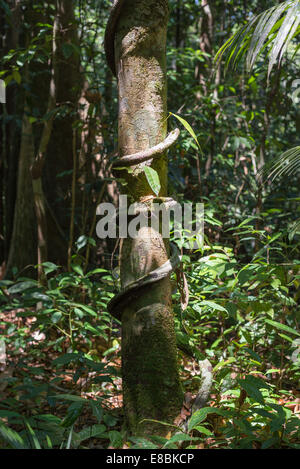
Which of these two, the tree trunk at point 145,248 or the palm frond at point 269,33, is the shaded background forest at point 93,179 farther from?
the palm frond at point 269,33

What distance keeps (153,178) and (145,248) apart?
0.80 ft

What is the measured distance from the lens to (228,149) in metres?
4.64

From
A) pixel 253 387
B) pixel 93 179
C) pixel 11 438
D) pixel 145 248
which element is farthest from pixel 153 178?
pixel 93 179

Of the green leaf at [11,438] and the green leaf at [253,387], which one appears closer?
the green leaf at [11,438]

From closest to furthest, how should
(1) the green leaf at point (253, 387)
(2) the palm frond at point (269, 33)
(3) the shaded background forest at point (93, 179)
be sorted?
1. (1) the green leaf at point (253, 387)
2. (2) the palm frond at point (269, 33)
3. (3) the shaded background forest at point (93, 179)

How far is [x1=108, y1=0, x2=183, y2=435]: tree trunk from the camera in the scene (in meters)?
1.43

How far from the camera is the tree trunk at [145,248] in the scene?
1.43m

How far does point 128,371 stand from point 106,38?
1.20m

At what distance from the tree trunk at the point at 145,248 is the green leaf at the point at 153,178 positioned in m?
0.08

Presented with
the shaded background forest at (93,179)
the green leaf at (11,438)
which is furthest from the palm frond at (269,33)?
the green leaf at (11,438)

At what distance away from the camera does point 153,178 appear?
142 cm

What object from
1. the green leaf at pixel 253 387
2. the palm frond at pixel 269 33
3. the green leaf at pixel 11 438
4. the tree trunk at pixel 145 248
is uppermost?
the palm frond at pixel 269 33

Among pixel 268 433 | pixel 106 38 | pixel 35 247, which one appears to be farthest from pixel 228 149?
pixel 268 433
